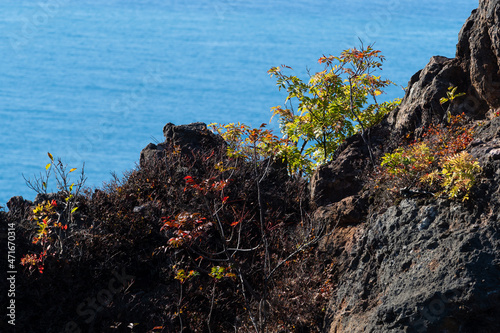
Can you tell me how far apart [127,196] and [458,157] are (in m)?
5.71

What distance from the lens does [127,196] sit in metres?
9.77

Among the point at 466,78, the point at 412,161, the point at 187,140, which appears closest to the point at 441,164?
the point at 412,161

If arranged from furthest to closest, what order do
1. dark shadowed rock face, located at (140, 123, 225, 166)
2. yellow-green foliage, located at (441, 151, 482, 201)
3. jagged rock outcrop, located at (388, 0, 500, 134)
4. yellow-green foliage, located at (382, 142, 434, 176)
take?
1. dark shadowed rock face, located at (140, 123, 225, 166)
2. jagged rock outcrop, located at (388, 0, 500, 134)
3. yellow-green foliage, located at (382, 142, 434, 176)
4. yellow-green foliage, located at (441, 151, 482, 201)

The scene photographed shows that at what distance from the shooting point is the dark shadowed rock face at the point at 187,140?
11.0 m

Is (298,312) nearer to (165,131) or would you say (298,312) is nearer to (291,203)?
(291,203)

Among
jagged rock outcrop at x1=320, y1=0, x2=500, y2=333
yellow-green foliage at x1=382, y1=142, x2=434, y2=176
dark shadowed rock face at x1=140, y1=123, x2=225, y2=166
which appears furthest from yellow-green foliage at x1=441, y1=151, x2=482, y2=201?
dark shadowed rock face at x1=140, y1=123, x2=225, y2=166

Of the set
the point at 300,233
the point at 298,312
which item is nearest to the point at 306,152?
the point at 300,233

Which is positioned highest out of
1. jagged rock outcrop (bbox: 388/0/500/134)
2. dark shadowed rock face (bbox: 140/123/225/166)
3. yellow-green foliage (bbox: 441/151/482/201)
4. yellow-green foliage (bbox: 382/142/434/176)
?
dark shadowed rock face (bbox: 140/123/225/166)

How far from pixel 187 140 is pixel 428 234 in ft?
19.6

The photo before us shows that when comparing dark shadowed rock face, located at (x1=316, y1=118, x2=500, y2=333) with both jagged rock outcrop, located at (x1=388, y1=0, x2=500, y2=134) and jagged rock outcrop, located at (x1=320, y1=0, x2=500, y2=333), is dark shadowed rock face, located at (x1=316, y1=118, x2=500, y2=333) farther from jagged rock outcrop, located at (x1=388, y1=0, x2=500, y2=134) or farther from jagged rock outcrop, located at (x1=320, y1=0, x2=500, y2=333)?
jagged rock outcrop, located at (x1=388, y1=0, x2=500, y2=134)

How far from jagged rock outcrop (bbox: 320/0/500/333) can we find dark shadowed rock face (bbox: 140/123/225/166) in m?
3.02

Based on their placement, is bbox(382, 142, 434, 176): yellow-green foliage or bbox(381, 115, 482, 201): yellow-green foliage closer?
bbox(381, 115, 482, 201): yellow-green foliage

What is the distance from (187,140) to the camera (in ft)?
36.7

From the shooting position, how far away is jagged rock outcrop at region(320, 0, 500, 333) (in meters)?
5.75
